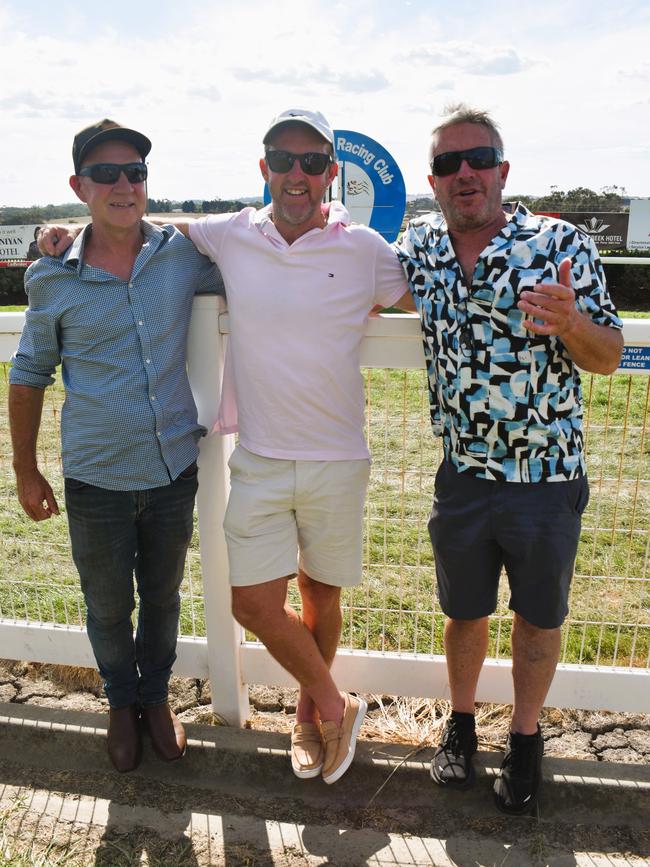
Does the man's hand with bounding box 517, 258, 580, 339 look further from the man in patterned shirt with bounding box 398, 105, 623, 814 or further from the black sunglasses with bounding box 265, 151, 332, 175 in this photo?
the black sunglasses with bounding box 265, 151, 332, 175

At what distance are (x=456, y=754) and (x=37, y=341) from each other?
2.10m

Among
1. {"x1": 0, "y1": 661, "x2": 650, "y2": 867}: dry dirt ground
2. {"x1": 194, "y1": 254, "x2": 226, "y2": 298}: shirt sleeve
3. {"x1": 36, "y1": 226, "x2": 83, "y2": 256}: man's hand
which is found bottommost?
{"x1": 0, "y1": 661, "x2": 650, "y2": 867}: dry dirt ground

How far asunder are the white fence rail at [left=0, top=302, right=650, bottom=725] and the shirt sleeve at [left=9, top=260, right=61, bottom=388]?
411 millimetres

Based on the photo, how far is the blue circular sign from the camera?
670 cm

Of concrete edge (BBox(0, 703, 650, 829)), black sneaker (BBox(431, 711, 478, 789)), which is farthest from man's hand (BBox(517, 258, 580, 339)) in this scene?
concrete edge (BBox(0, 703, 650, 829))

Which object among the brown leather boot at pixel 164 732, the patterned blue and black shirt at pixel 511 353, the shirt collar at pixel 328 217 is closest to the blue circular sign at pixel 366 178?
the shirt collar at pixel 328 217

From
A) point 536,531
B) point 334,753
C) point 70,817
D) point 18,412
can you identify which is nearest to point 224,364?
point 18,412

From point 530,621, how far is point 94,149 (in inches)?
85.7

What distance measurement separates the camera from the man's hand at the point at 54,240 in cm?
262

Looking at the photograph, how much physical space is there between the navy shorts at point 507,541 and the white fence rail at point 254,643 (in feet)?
1.45

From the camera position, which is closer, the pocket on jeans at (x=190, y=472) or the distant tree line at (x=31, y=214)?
the pocket on jeans at (x=190, y=472)

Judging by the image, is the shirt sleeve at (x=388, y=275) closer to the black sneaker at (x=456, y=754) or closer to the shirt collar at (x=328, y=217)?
the shirt collar at (x=328, y=217)

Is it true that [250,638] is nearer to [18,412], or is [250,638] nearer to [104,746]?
[104,746]

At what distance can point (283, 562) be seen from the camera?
9.02 feet
